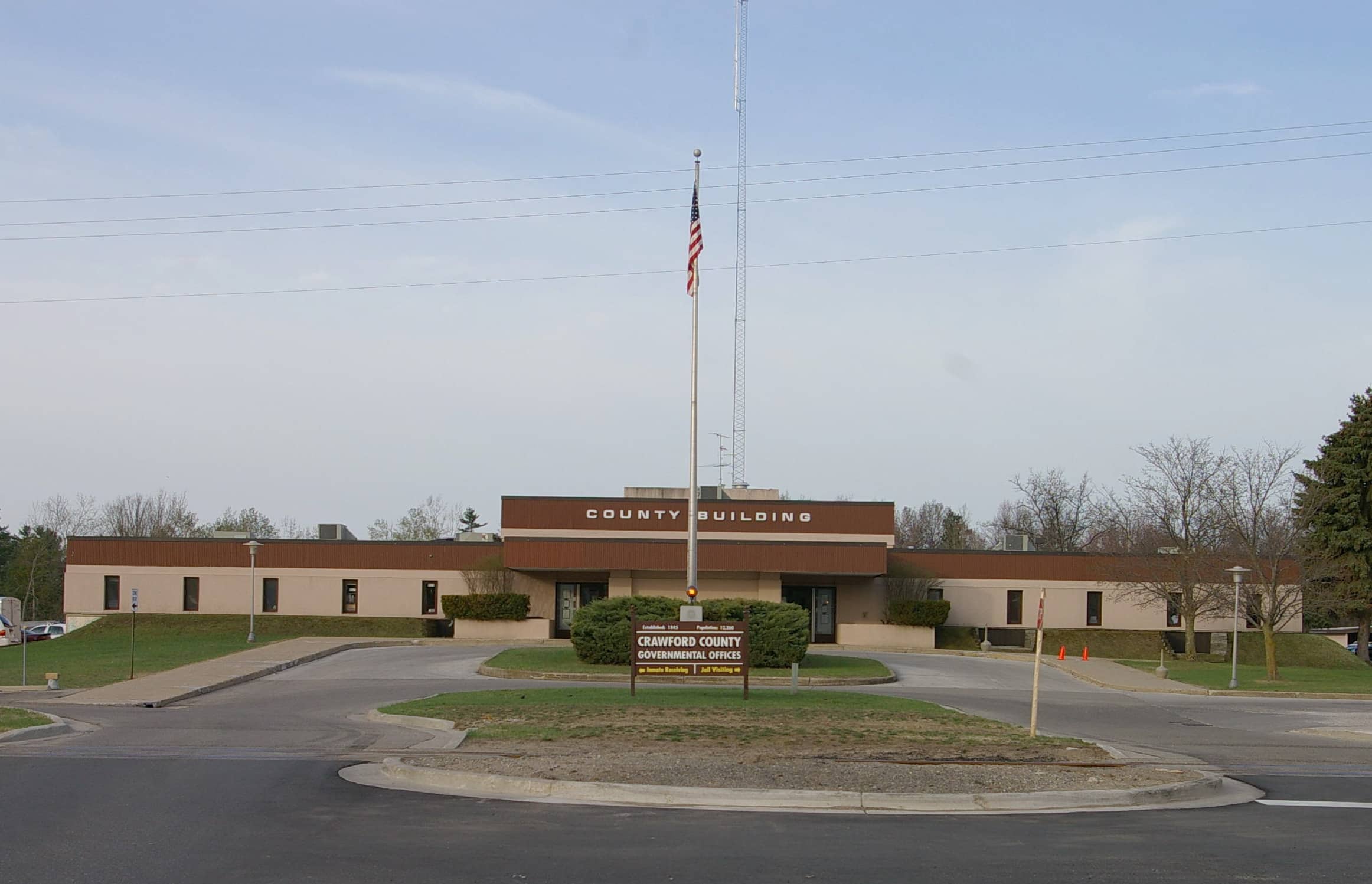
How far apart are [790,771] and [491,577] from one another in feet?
118

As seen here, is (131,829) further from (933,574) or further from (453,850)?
(933,574)

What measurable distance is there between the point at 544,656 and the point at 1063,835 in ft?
82.5

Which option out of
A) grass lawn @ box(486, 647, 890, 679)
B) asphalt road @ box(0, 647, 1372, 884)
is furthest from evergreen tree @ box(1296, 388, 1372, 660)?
asphalt road @ box(0, 647, 1372, 884)

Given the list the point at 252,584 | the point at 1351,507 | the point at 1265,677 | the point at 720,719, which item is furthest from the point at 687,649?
the point at 1351,507

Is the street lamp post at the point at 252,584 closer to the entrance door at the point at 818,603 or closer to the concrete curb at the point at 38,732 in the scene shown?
the entrance door at the point at 818,603

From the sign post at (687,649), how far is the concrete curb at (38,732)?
9.60 m

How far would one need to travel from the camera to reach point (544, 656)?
3469cm

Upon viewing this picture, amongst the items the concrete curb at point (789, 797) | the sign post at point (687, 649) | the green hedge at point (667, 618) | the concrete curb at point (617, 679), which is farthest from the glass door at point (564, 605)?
the concrete curb at point (789, 797)

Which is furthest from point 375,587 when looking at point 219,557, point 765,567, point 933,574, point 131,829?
point 131,829

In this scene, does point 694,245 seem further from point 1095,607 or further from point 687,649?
point 1095,607

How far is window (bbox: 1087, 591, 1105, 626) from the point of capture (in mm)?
50906

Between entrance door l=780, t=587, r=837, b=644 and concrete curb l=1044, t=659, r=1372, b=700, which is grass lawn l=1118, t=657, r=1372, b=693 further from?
entrance door l=780, t=587, r=837, b=644

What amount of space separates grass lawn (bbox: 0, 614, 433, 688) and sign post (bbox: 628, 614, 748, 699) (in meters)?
12.3

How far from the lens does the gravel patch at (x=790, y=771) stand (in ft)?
41.9
